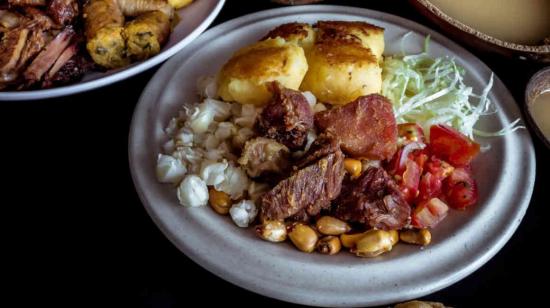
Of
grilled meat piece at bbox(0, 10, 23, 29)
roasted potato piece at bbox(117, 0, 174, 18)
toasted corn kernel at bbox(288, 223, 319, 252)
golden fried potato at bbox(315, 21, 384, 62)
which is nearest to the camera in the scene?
toasted corn kernel at bbox(288, 223, 319, 252)

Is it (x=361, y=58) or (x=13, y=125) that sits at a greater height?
(x=361, y=58)

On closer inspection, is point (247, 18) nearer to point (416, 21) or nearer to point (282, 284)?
point (416, 21)

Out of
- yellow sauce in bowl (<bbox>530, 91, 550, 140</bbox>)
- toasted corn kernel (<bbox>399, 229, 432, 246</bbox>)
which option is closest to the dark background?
yellow sauce in bowl (<bbox>530, 91, 550, 140</bbox>)

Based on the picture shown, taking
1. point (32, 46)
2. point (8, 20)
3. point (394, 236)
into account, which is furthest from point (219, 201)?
point (8, 20)

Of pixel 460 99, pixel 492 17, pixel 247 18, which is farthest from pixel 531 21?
pixel 247 18

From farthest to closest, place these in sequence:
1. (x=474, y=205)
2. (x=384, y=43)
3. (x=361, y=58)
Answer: (x=384, y=43) < (x=361, y=58) < (x=474, y=205)

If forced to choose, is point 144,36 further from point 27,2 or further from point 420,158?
point 420,158

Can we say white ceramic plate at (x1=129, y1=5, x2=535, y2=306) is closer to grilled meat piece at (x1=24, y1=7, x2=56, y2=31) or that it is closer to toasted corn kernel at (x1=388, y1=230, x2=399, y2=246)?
toasted corn kernel at (x1=388, y1=230, x2=399, y2=246)
